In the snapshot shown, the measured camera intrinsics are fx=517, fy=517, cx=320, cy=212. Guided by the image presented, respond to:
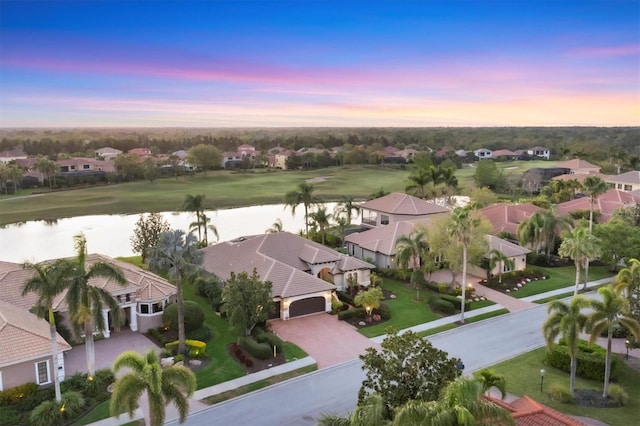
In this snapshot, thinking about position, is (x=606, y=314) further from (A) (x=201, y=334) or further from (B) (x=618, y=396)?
(A) (x=201, y=334)

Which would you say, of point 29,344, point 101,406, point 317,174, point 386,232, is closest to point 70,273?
point 29,344

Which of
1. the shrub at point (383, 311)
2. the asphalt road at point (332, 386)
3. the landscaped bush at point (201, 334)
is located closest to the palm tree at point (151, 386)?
the asphalt road at point (332, 386)

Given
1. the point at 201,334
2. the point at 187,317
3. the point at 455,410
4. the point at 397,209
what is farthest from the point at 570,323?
the point at 397,209

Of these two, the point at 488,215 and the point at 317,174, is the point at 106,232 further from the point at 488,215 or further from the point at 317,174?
the point at 317,174

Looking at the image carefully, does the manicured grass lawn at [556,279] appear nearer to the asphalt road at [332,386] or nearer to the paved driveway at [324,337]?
the asphalt road at [332,386]

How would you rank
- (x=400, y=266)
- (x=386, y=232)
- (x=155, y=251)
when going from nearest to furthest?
(x=155, y=251)
(x=400, y=266)
(x=386, y=232)

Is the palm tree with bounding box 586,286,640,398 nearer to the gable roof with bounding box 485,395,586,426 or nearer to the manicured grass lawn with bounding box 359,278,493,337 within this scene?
the gable roof with bounding box 485,395,586,426
